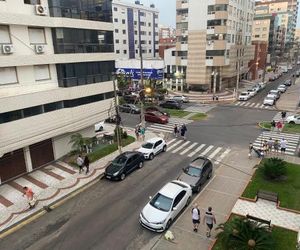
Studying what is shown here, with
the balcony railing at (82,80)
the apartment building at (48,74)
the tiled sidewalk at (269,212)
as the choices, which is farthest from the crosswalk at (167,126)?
the tiled sidewalk at (269,212)

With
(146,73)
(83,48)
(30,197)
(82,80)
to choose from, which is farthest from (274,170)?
(146,73)

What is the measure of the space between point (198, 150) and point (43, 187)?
15.2 meters

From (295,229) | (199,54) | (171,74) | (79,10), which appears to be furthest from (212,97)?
(295,229)

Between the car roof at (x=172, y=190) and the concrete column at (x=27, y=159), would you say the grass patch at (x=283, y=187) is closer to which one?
the car roof at (x=172, y=190)

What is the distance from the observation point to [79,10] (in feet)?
82.6

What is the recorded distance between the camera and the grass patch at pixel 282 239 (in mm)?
14219

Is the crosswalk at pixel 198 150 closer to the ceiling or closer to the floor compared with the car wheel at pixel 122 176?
closer to the floor

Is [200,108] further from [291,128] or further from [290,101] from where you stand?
[290,101]

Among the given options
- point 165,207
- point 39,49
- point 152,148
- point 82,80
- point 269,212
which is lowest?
point 269,212

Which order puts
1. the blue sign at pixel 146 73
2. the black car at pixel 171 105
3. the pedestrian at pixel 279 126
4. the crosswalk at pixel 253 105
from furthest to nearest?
1. the blue sign at pixel 146 73
2. the crosswalk at pixel 253 105
3. the black car at pixel 171 105
4. the pedestrian at pixel 279 126

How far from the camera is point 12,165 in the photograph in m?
22.7

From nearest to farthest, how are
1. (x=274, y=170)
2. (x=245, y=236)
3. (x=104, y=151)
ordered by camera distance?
(x=245, y=236)
(x=274, y=170)
(x=104, y=151)

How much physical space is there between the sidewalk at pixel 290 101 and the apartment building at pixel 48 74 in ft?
107

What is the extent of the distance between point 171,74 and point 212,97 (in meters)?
14.5
